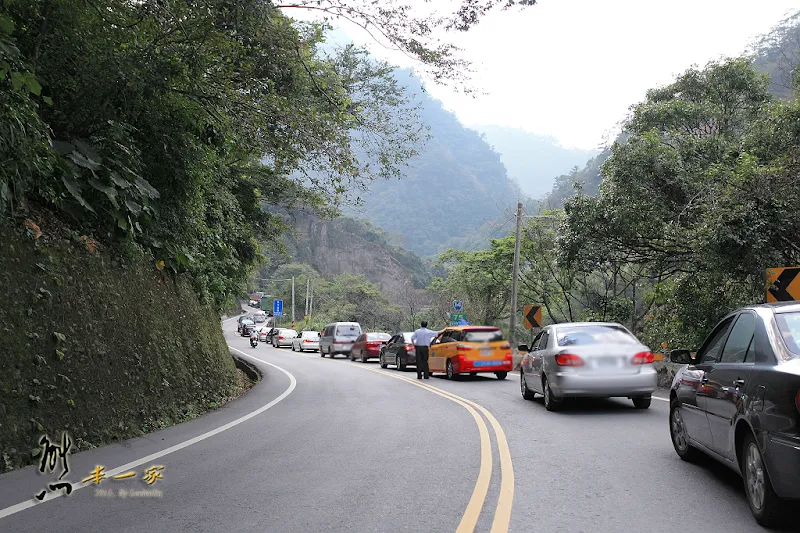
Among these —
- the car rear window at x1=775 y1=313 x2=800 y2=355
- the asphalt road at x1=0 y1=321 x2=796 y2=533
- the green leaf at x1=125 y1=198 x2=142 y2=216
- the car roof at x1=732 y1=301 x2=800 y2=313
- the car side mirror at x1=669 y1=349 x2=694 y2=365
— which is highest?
the green leaf at x1=125 y1=198 x2=142 y2=216

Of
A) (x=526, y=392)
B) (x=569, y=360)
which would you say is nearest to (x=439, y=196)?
(x=526, y=392)

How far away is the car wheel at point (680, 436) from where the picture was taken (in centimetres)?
698

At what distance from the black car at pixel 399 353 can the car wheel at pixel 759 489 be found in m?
18.6

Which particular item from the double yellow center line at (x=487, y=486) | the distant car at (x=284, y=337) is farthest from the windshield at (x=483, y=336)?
the distant car at (x=284, y=337)

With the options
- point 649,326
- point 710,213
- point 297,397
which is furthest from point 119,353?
point 649,326

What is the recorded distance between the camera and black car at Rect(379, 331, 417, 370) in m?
24.6

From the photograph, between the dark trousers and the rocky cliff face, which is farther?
the rocky cliff face

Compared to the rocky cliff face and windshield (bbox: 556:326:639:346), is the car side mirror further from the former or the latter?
the rocky cliff face

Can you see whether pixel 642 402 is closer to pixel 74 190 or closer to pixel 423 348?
pixel 423 348

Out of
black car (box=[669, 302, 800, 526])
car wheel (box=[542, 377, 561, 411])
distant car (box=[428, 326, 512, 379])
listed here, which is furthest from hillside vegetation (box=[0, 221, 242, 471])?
distant car (box=[428, 326, 512, 379])

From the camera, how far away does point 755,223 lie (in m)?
13.9

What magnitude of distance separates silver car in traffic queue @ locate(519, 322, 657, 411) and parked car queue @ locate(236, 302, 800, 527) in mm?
17

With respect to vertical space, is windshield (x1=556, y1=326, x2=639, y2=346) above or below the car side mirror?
below

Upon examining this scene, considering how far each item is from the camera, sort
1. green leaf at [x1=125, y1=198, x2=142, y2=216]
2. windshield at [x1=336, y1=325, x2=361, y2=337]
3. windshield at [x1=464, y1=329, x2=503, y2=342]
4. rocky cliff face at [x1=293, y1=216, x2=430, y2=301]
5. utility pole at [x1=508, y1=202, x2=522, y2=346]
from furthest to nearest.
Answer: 1. rocky cliff face at [x1=293, y1=216, x2=430, y2=301]
2. windshield at [x1=336, y1=325, x2=361, y2=337]
3. utility pole at [x1=508, y1=202, x2=522, y2=346]
4. windshield at [x1=464, y1=329, x2=503, y2=342]
5. green leaf at [x1=125, y1=198, x2=142, y2=216]
